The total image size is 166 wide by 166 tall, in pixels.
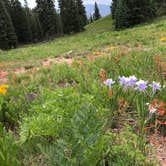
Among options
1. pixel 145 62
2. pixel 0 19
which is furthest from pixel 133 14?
pixel 145 62

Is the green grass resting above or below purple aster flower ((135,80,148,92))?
below

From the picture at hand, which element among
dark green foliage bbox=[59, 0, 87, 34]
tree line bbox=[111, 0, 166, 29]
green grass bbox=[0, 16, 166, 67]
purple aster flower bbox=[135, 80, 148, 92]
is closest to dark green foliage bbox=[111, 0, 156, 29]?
tree line bbox=[111, 0, 166, 29]

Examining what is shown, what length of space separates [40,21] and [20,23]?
3.95 m

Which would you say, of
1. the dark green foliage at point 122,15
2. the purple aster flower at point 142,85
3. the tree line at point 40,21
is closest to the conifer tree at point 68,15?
the tree line at point 40,21

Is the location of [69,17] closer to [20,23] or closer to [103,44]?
[20,23]

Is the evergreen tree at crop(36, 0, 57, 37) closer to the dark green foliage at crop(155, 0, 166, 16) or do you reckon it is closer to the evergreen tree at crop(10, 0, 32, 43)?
the evergreen tree at crop(10, 0, 32, 43)

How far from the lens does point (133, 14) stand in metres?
40.5

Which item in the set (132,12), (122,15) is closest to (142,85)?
(122,15)

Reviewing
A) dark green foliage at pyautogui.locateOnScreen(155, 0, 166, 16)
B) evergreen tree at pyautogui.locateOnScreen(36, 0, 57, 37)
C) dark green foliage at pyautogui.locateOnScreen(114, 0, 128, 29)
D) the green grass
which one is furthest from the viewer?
evergreen tree at pyautogui.locateOnScreen(36, 0, 57, 37)

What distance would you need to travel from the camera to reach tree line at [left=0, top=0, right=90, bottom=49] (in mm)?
50281

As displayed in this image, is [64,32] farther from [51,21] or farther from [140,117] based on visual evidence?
[140,117]

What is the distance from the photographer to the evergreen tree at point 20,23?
57.8 metres

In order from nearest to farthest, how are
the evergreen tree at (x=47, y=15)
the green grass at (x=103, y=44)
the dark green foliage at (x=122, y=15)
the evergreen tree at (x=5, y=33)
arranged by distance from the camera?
1. the green grass at (x=103, y=44)
2. the dark green foliage at (x=122, y=15)
3. the evergreen tree at (x=5, y=33)
4. the evergreen tree at (x=47, y=15)

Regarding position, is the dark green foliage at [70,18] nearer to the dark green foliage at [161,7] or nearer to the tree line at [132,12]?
the tree line at [132,12]
